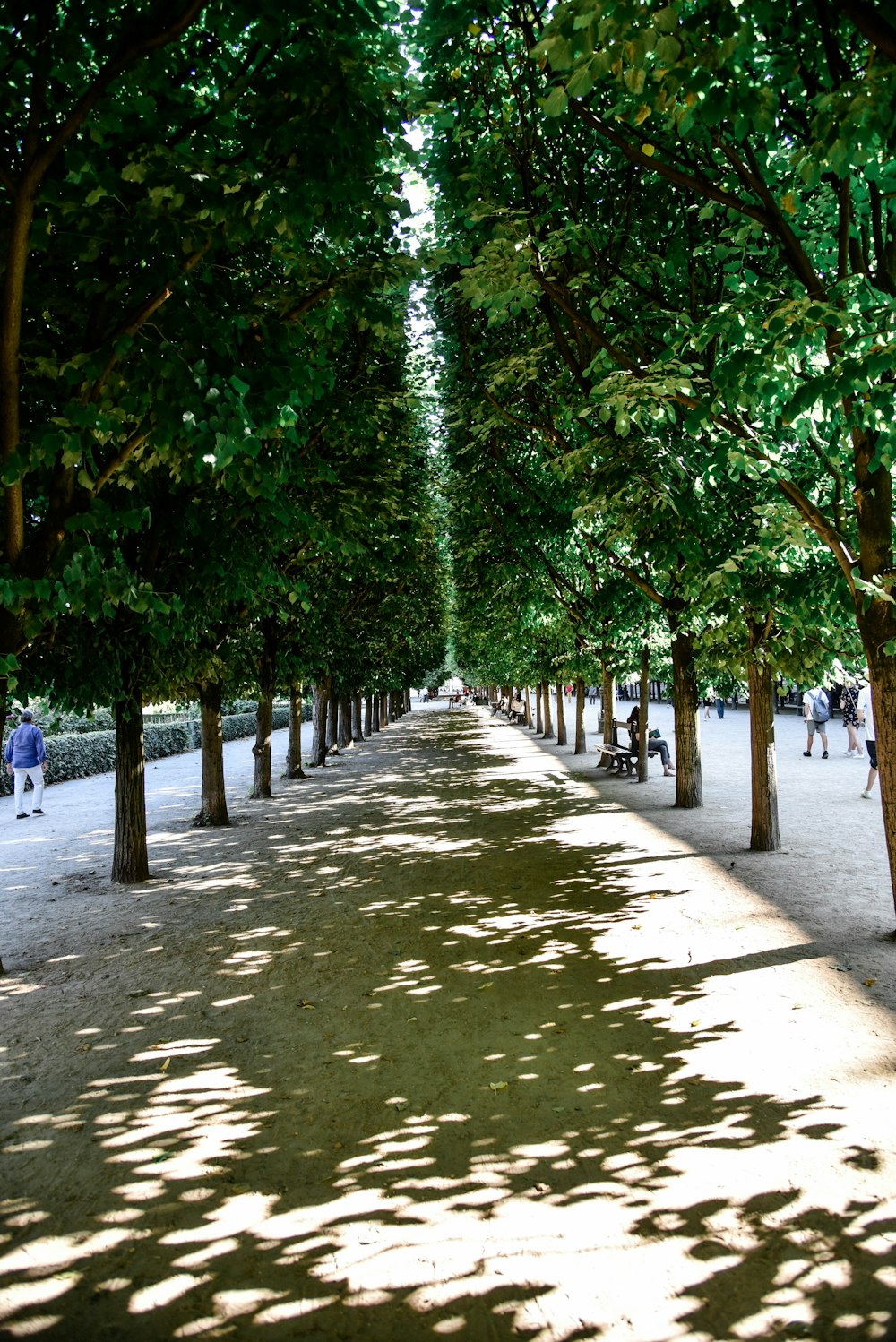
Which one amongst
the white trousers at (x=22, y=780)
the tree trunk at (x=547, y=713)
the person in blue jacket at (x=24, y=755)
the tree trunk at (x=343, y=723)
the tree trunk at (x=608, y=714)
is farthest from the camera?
the tree trunk at (x=547, y=713)

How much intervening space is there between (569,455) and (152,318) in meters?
4.23

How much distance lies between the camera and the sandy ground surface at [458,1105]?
2.91 metres

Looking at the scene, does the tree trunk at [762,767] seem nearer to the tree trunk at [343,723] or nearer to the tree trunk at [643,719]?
the tree trunk at [643,719]

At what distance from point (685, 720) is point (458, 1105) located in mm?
9282

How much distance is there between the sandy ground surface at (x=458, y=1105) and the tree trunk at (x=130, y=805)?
410 mm

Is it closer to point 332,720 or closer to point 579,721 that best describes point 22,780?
point 332,720

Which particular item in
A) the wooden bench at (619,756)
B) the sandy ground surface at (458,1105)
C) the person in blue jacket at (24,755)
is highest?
the person in blue jacket at (24,755)

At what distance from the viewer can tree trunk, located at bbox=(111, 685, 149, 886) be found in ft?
31.0

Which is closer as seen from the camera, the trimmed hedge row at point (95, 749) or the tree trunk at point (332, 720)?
the trimmed hedge row at point (95, 749)

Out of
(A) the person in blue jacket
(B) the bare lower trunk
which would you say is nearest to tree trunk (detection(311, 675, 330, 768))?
(B) the bare lower trunk

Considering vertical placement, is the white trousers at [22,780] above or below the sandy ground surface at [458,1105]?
above

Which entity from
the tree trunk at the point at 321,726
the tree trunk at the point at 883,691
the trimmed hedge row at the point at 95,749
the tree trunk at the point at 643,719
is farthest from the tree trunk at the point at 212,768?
the tree trunk at the point at 321,726

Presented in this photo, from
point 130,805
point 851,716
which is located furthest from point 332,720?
point 130,805

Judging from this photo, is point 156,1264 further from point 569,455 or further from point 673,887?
point 569,455
